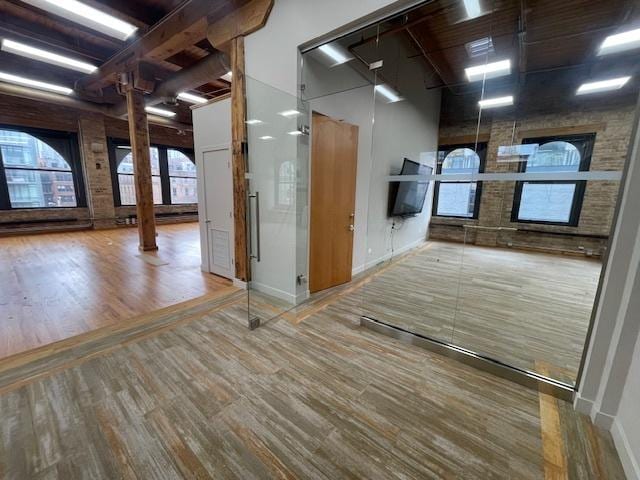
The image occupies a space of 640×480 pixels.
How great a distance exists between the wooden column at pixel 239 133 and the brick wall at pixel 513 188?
99.7 inches

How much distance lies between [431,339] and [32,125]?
10.8 metres

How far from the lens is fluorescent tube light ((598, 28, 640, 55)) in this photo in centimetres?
184

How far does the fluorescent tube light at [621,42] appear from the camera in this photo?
1.84m

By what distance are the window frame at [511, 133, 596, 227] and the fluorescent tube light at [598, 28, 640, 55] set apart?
2.05 ft

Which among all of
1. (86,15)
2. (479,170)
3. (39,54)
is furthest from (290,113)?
(39,54)

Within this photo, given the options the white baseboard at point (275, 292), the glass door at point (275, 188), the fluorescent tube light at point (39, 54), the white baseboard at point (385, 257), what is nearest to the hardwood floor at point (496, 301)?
the white baseboard at point (385, 257)

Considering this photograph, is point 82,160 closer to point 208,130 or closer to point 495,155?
point 208,130

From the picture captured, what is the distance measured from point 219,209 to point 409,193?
293 cm

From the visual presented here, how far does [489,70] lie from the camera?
2.73 m

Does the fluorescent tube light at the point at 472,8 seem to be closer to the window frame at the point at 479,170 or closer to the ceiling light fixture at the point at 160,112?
the window frame at the point at 479,170

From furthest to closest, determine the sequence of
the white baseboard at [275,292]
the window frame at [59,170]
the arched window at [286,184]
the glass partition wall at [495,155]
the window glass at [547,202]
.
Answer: the window frame at [59,170]
the white baseboard at [275,292]
the arched window at [286,184]
the window glass at [547,202]
the glass partition wall at [495,155]

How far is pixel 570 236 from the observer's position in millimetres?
2494

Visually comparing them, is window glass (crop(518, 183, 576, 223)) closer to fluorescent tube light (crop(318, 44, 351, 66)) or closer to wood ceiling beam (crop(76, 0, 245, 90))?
fluorescent tube light (crop(318, 44, 351, 66))

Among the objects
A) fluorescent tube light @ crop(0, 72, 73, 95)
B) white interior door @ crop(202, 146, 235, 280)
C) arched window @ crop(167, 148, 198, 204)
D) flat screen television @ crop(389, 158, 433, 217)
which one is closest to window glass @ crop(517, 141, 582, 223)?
flat screen television @ crop(389, 158, 433, 217)
